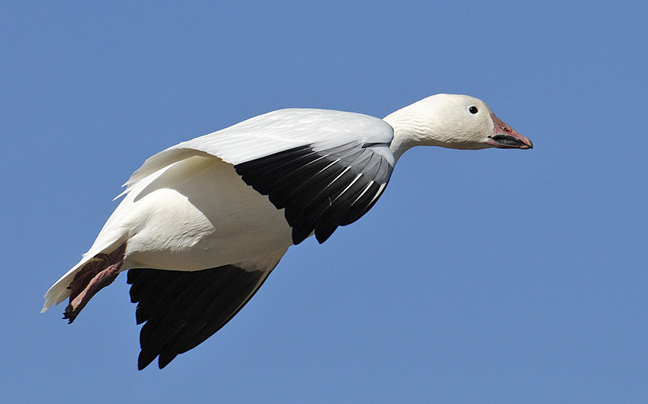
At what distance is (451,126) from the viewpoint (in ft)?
36.8

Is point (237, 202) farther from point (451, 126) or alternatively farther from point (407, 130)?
point (451, 126)

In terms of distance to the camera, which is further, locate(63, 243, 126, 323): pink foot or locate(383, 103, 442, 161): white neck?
locate(383, 103, 442, 161): white neck

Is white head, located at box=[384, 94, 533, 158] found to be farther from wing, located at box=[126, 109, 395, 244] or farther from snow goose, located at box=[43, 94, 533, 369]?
wing, located at box=[126, 109, 395, 244]

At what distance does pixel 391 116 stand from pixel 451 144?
0.65 m

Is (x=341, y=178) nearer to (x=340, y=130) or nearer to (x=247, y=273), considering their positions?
(x=340, y=130)

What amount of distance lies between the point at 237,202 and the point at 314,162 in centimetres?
137

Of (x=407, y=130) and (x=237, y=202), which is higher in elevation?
(x=407, y=130)

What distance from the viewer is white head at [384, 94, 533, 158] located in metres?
11.0

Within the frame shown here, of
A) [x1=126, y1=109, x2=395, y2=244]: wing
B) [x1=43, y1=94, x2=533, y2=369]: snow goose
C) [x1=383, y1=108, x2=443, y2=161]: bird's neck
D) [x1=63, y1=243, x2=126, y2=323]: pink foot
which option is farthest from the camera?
[x1=383, y1=108, x2=443, y2=161]: bird's neck

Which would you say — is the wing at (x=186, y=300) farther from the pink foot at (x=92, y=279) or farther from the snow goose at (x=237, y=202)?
the pink foot at (x=92, y=279)

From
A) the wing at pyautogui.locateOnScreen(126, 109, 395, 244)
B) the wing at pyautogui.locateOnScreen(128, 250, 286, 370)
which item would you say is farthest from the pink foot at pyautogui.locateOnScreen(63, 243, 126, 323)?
the wing at pyautogui.locateOnScreen(128, 250, 286, 370)

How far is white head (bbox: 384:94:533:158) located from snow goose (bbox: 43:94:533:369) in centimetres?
1

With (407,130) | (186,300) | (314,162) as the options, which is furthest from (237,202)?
(186,300)

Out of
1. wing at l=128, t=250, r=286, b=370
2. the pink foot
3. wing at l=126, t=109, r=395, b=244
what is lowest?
wing at l=128, t=250, r=286, b=370
